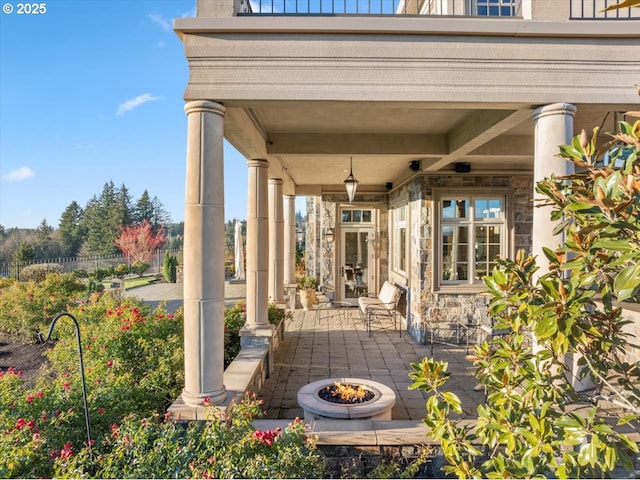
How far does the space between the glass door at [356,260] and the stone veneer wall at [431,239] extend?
3999 millimetres

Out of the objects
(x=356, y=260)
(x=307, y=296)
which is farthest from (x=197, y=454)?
(x=356, y=260)

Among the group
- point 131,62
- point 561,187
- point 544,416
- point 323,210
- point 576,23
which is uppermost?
point 131,62

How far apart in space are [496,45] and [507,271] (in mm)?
2189

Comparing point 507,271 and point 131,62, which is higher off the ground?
point 131,62

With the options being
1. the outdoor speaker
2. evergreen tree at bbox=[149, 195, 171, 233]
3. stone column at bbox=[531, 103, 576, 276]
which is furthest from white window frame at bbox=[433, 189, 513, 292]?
evergreen tree at bbox=[149, 195, 171, 233]

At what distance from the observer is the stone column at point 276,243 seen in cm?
801

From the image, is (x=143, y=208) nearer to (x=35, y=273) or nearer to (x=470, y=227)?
(x=35, y=273)

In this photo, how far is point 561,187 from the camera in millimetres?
1913

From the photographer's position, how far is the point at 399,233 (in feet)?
29.6

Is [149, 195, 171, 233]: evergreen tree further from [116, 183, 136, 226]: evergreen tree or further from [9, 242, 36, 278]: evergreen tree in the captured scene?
[9, 242, 36, 278]: evergreen tree

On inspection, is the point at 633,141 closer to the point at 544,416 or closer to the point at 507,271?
the point at 507,271

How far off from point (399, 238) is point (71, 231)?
36.5m

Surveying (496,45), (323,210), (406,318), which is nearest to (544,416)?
(496,45)

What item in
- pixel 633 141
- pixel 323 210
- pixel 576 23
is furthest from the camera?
pixel 323 210
